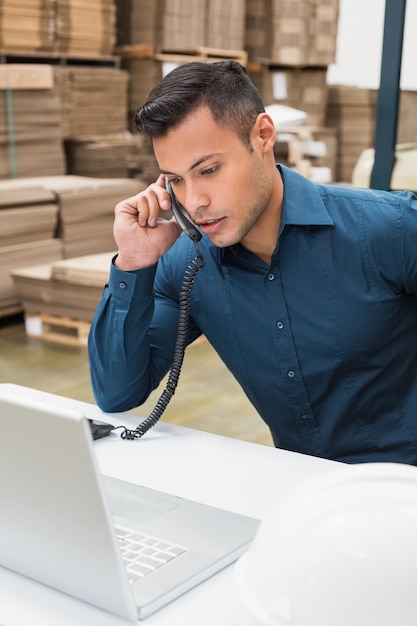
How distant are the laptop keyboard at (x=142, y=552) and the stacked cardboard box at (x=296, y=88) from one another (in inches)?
307

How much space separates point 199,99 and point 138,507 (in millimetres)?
954

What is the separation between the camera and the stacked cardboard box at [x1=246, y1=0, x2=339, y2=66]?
8.62 m

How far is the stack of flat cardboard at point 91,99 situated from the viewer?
7.15 meters

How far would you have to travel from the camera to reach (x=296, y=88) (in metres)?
8.89

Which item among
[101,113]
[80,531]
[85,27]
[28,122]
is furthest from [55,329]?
[80,531]

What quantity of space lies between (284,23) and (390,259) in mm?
7229

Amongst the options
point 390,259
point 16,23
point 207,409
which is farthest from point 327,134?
point 390,259

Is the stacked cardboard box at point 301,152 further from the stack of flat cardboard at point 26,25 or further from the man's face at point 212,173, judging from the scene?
the man's face at point 212,173

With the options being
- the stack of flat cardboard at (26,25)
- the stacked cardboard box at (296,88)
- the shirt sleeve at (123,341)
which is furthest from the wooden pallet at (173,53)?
the shirt sleeve at (123,341)

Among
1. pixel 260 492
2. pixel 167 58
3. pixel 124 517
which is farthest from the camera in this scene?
A: pixel 167 58

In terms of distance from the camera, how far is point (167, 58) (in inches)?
306

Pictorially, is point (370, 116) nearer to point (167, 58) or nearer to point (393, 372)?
point (167, 58)

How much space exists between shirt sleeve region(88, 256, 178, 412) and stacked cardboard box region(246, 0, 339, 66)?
705 cm

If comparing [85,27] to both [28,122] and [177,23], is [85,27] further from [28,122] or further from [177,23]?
[28,122]
